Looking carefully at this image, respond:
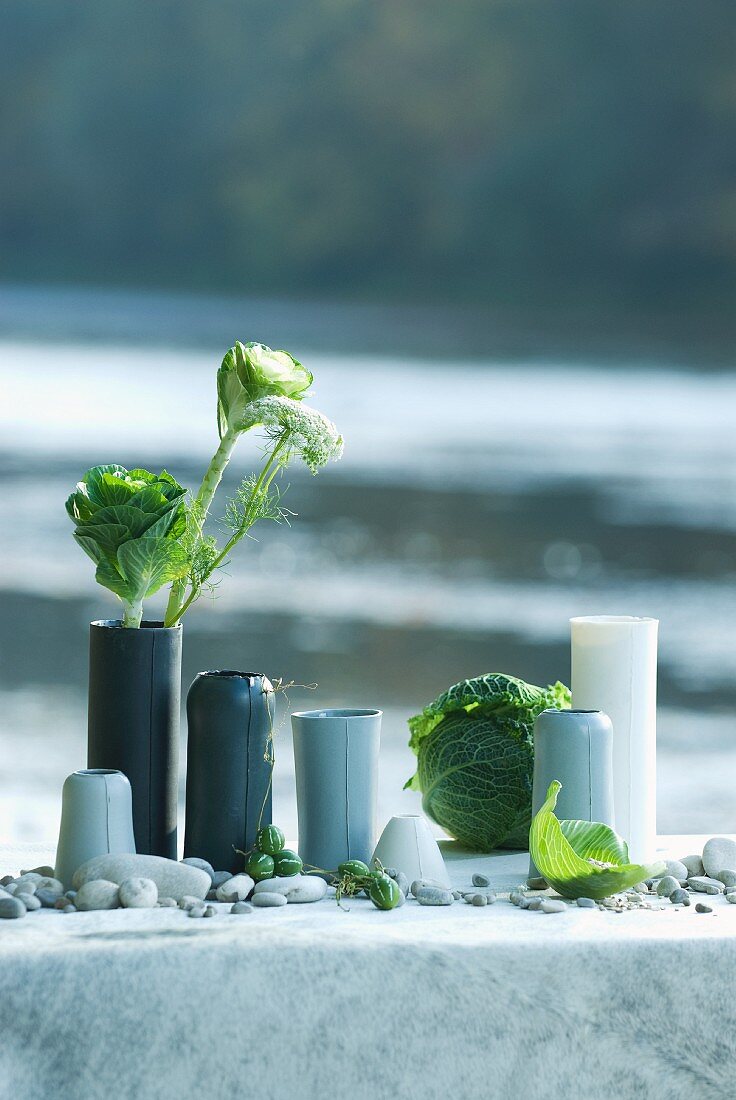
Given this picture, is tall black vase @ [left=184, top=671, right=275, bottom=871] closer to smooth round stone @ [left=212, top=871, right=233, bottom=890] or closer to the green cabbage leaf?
smooth round stone @ [left=212, top=871, right=233, bottom=890]

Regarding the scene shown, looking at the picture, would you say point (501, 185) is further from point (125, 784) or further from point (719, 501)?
point (125, 784)

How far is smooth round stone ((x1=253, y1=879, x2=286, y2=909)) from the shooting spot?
3.43 ft

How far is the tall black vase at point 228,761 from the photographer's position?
109 centimetres

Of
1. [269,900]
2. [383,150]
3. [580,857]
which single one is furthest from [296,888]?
[383,150]

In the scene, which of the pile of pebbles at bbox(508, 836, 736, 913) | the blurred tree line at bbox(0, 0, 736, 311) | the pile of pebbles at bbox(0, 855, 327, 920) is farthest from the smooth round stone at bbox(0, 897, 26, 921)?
the blurred tree line at bbox(0, 0, 736, 311)

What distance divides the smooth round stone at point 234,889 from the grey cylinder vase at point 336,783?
0.09 meters

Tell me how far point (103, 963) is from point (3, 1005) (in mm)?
74

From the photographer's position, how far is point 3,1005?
876mm

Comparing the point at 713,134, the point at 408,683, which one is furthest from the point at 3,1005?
the point at 713,134

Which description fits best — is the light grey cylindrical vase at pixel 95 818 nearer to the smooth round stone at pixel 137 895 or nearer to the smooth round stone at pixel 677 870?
the smooth round stone at pixel 137 895

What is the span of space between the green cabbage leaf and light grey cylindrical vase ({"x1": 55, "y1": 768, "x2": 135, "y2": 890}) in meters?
0.36

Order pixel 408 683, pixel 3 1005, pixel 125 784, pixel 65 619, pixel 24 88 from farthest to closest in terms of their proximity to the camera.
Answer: pixel 24 88, pixel 65 619, pixel 408 683, pixel 125 784, pixel 3 1005

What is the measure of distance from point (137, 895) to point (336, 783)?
0.66 ft

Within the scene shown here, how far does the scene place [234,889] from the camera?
1.06 m
